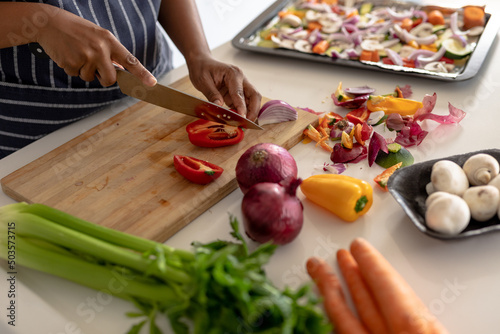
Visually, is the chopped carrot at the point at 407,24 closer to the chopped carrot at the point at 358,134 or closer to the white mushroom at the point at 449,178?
the chopped carrot at the point at 358,134

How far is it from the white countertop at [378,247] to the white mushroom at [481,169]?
0.13 m

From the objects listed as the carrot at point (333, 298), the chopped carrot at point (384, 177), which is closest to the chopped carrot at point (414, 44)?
the chopped carrot at point (384, 177)

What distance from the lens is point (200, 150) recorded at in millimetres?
1419

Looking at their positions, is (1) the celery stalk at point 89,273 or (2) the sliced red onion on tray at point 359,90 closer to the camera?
(1) the celery stalk at point 89,273

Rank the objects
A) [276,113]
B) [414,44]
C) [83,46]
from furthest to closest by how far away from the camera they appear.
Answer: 1. [414,44]
2. [276,113]
3. [83,46]

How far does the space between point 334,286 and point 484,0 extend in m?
1.81

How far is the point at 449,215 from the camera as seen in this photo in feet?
3.28

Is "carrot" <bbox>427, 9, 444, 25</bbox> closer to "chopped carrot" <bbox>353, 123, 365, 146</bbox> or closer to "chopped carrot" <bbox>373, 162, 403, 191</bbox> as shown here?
"chopped carrot" <bbox>353, 123, 365, 146</bbox>

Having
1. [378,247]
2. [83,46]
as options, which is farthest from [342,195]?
[83,46]

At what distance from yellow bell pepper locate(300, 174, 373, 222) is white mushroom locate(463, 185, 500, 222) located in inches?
Result: 8.8

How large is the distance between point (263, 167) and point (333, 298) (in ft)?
1.17

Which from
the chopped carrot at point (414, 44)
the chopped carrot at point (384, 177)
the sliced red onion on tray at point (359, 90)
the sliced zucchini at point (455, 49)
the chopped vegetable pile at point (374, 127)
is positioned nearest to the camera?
the chopped carrot at point (384, 177)

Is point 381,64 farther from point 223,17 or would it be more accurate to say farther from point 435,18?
point 223,17

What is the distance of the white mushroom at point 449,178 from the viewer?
1.09 metres
